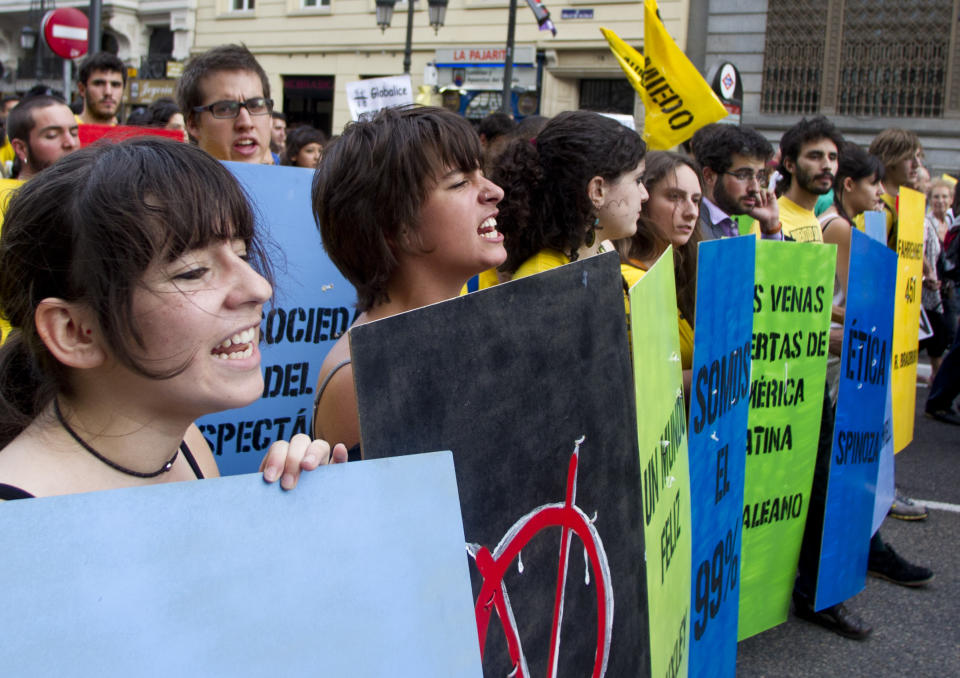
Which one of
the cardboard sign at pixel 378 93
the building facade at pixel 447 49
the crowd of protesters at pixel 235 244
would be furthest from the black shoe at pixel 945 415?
the building facade at pixel 447 49

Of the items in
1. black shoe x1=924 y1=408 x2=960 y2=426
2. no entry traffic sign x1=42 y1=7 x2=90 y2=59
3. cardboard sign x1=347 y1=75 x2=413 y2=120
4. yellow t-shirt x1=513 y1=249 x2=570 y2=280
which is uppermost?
no entry traffic sign x1=42 y1=7 x2=90 y2=59

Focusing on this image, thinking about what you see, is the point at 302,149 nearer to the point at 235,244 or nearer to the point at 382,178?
the point at 382,178

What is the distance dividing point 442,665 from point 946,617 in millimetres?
3201

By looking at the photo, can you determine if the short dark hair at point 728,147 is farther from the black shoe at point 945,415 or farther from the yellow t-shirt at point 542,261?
the black shoe at point 945,415

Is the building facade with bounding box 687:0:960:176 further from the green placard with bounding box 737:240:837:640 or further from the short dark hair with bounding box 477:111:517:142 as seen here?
the green placard with bounding box 737:240:837:640

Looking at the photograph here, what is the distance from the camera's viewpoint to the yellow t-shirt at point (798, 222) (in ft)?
14.8

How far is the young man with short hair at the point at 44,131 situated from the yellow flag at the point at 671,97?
10.9ft

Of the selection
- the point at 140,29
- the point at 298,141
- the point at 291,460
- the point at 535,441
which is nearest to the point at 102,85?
the point at 298,141

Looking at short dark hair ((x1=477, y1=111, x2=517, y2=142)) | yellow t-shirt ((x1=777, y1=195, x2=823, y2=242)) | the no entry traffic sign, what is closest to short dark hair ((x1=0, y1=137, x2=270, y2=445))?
yellow t-shirt ((x1=777, y1=195, x2=823, y2=242))

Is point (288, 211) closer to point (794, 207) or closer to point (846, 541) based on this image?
point (846, 541)

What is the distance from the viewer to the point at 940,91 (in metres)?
15.7

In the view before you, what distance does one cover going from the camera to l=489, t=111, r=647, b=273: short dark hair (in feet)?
8.77

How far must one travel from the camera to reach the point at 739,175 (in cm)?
411

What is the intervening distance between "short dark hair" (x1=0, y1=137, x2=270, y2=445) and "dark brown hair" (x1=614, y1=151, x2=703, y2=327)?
6.60 feet
